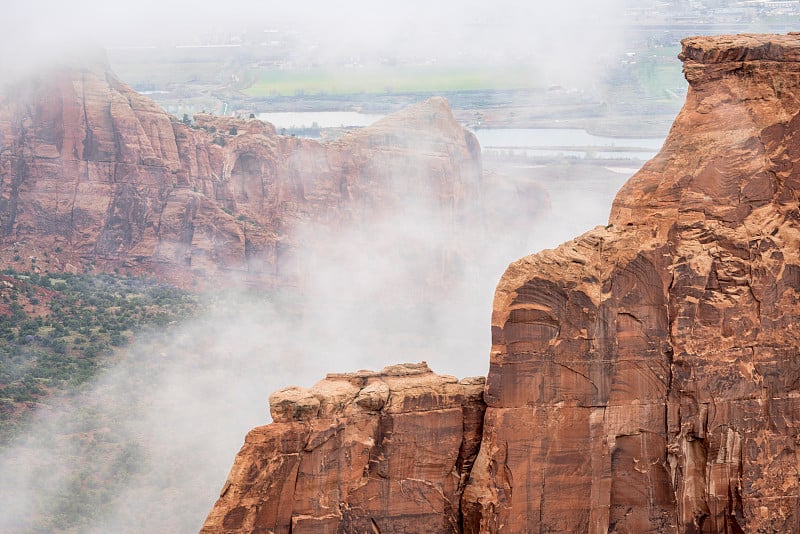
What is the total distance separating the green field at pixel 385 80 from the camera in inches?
7052

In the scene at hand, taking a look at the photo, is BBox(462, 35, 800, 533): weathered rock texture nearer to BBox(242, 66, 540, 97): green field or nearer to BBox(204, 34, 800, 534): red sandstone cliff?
BBox(204, 34, 800, 534): red sandstone cliff

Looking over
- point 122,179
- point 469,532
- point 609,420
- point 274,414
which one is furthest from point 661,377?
point 122,179

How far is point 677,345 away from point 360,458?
10.6m

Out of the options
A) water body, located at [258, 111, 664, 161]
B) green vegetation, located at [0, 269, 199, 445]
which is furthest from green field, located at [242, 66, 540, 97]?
green vegetation, located at [0, 269, 199, 445]

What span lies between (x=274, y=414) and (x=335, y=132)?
115978 millimetres

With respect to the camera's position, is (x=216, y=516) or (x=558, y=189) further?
(x=558, y=189)

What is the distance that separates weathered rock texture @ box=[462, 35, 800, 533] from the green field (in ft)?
395

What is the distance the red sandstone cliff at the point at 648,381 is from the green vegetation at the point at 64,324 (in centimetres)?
4518

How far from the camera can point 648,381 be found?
55.6 m

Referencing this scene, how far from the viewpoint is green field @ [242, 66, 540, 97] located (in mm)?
179125

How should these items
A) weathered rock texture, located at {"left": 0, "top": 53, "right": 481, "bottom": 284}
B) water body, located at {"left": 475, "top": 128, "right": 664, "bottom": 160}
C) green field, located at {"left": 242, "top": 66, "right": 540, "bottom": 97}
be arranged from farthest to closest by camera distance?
green field, located at {"left": 242, "top": 66, "right": 540, "bottom": 97} → water body, located at {"left": 475, "top": 128, "right": 664, "bottom": 160} → weathered rock texture, located at {"left": 0, "top": 53, "right": 481, "bottom": 284}

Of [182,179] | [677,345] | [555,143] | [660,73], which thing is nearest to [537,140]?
[555,143]

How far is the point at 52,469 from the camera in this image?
93375mm

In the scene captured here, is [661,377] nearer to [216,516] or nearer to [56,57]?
[216,516]
